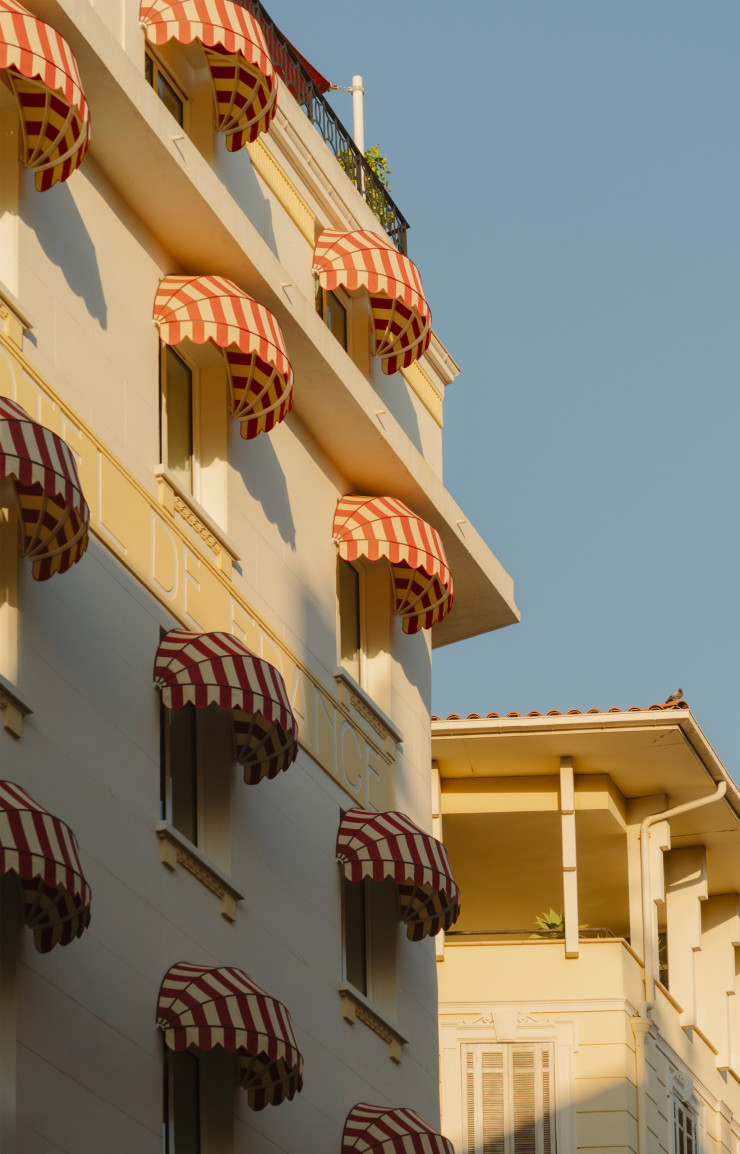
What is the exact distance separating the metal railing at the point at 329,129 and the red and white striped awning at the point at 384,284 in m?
1.91

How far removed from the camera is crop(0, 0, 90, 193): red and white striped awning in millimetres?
15156

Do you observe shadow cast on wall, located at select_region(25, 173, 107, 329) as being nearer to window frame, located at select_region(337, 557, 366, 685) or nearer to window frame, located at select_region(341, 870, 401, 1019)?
window frame, located at select_region(337, 557, 366, 685)

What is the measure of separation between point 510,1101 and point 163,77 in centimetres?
1401

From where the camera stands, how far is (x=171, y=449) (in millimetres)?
18297

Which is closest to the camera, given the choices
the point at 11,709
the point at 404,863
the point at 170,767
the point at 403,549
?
the point at 11,709

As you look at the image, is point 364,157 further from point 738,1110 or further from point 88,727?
point 738,1110

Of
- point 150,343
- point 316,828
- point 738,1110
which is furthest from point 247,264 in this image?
point 738,1110

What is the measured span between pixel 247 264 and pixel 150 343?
1.70 meters

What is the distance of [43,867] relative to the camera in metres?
13.1

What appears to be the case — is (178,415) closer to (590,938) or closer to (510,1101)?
(510,1101)

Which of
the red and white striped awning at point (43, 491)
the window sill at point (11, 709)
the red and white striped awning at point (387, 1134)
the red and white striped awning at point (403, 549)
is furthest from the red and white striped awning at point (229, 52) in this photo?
the red and white striped awning at point (387, 1134)

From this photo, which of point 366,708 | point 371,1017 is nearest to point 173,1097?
point 371,1017

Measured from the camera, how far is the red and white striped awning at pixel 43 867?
511 inches

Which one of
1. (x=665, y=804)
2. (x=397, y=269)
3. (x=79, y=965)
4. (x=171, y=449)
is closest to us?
(x=79, y=965)
